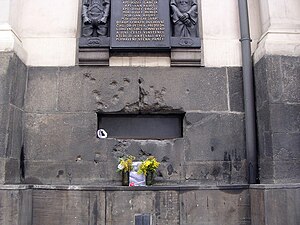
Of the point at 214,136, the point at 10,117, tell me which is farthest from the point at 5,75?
the point at 214,136

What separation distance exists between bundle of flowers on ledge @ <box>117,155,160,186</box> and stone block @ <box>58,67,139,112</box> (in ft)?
3.55

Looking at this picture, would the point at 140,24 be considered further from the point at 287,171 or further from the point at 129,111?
the point at 287,171

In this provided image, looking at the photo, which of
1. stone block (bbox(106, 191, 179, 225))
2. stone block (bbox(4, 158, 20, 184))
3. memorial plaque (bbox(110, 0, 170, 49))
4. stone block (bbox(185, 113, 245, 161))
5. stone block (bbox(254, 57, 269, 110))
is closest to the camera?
stone block (bbox(4, 158, 20, 184))

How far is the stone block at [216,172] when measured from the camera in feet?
21.0

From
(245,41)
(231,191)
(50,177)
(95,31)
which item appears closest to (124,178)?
(50,177)

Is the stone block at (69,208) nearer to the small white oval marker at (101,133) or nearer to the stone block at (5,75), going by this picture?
the small white oval marker at (101,133)

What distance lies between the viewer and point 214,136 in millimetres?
6547

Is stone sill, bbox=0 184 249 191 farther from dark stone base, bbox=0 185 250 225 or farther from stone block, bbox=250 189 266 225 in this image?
stone block, bbox=250 189 266 225

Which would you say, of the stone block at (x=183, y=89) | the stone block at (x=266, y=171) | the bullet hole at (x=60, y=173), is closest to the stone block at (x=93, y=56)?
the stone block at (x=183, y=89)

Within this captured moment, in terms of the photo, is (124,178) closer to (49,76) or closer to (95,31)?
(49,76)

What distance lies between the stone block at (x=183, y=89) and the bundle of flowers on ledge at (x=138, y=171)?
1.08m

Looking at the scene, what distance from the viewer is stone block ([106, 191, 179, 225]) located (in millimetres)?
5871

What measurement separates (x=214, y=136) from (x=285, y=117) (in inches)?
49.5

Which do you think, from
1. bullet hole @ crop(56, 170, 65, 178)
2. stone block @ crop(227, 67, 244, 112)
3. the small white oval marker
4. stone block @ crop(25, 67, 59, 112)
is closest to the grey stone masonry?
stone block @ crop(227, 67, 244, 112)
